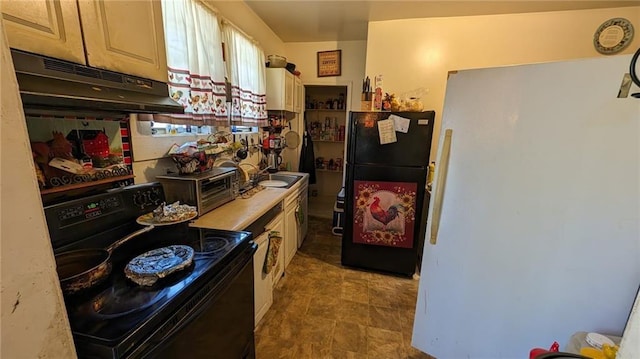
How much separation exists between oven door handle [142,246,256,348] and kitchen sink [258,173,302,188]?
5.07ft

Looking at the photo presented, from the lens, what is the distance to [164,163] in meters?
1.61

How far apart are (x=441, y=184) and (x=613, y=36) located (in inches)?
105

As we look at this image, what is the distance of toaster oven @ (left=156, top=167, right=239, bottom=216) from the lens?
1.48 metres

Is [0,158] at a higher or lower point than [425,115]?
lower

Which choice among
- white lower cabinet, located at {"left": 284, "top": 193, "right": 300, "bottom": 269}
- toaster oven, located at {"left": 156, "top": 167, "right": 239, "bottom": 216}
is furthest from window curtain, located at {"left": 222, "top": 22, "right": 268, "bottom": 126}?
white lower cabinet, located at {"left": 284, "top": 193, "right": 300, "bottom": 269}

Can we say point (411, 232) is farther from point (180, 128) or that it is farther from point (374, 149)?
point (180, 128)

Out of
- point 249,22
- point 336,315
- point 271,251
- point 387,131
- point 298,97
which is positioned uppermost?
point 249,22

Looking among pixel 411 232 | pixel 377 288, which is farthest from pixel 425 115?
pixel 377 288

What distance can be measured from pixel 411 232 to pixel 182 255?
2.07m

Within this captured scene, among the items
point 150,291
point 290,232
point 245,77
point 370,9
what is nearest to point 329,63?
point 370,9

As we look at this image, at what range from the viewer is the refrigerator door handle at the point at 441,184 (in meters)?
1.36

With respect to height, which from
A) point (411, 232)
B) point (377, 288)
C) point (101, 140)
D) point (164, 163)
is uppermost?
point (101, 140)

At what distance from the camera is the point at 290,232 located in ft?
8.57

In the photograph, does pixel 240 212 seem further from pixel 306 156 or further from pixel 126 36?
pixel 306 156
